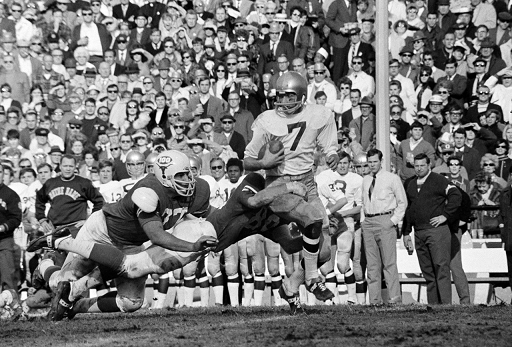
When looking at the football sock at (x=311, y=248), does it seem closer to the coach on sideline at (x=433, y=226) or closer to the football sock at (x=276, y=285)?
the coach on sideline at (x=433, y=226)

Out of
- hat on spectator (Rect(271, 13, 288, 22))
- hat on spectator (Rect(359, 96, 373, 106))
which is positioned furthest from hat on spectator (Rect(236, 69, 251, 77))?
hat on spectator (Rect(359, 96, 373, 106))

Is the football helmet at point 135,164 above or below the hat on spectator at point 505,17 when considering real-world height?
below

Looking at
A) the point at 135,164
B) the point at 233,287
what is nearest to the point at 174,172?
the point at 135,164

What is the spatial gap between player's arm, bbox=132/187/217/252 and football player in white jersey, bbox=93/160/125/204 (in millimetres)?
4678

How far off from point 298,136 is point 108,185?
5085mm

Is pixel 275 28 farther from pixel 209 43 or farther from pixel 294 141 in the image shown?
pixel 294 141

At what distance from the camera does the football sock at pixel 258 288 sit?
14.2 m

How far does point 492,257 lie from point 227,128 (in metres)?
4.73

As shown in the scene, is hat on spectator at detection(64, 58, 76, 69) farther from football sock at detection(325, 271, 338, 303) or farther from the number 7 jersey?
the number 7 jersey

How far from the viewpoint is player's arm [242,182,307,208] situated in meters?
10.3

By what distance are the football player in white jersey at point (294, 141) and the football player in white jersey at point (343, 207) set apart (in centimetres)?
308

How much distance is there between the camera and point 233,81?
686 inches

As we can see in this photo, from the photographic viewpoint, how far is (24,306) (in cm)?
1191

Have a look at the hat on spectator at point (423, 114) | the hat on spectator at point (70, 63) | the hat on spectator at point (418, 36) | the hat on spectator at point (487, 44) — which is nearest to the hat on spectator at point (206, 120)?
the hat on spectator at point (423, 114)
